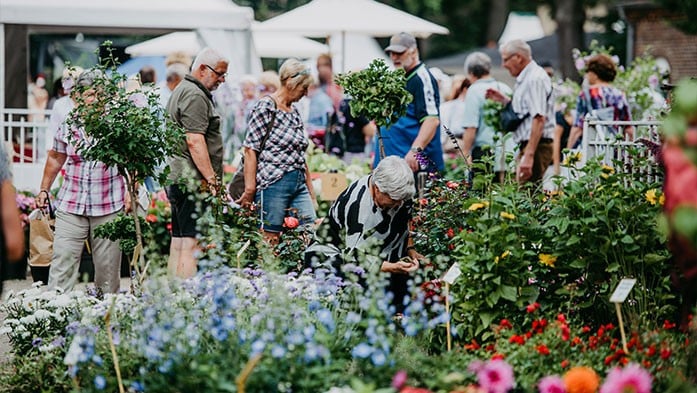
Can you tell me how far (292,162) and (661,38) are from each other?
2184cm

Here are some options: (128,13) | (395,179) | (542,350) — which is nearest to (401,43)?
(395,179)

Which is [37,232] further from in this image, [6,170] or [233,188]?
[6,170]

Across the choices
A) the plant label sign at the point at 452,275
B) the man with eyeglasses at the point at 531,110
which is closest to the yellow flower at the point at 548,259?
the plant label sign at the point at 452,275

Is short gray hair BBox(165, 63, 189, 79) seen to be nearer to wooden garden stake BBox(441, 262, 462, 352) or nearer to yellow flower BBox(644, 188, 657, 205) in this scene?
wooden garden stake BBox(441, 262, 462, 352)

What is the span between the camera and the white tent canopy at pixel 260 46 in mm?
19766

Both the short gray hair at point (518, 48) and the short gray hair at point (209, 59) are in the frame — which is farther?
the short gray hair at point (518, 48)

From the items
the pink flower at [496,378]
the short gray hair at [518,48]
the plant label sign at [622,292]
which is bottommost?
the pink flower at [496,378]

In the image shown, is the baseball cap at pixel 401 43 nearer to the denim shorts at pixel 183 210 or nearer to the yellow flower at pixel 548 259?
the denim shorts at pixel 183 210

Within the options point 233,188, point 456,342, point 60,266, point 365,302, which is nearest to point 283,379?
point 365,302

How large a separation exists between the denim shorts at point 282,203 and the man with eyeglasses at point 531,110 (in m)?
2.11

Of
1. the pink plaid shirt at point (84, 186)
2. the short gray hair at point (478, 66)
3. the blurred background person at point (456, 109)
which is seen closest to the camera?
the pink plaid shirt at point (84, 186)

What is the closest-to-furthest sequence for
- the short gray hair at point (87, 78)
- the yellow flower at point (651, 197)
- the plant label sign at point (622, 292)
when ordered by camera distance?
the plant label sign at point (622, 292) → the yellow flower at point (651, 197) → the short gray hair at point (87, 78)

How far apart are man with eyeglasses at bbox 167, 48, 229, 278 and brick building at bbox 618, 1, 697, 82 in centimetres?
2068

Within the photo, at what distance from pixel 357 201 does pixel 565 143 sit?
6222 millimetres
